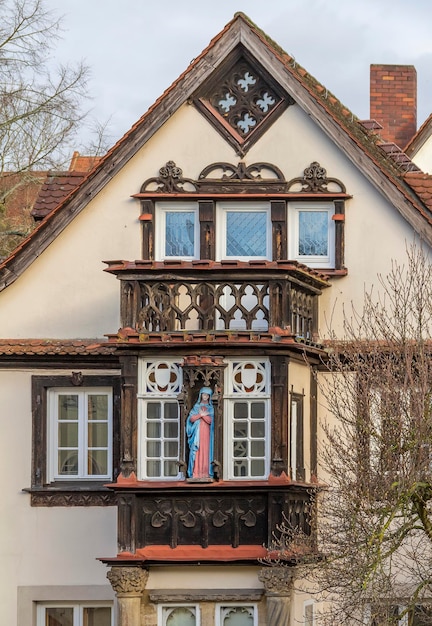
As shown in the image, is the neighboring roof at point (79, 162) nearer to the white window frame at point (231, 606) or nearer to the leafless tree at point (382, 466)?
the leafless tree at point (382, 466)

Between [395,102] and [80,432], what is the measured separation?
10101 millimetres

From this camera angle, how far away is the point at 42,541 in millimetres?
34625

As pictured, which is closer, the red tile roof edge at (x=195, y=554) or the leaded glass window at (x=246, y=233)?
the red tile roof edge at (x=195, y=554)

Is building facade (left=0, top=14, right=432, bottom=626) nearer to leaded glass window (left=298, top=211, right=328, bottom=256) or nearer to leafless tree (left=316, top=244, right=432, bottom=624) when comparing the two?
leaded glass window (left=298, top=211, right=328, bottom=256)

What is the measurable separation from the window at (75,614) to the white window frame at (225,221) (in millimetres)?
5858

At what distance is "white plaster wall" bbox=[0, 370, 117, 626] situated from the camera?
34.6 metres

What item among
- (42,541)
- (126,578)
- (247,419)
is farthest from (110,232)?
(126,578)

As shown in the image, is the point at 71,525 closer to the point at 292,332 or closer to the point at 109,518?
the point at 109,518

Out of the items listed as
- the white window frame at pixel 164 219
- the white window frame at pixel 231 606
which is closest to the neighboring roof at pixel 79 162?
the white window frame at pixel 164 219

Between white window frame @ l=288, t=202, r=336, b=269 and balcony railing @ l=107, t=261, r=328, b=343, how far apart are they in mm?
2086

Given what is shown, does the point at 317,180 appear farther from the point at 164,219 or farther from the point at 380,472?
the point at 380,472

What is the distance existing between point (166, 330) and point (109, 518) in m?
3.55

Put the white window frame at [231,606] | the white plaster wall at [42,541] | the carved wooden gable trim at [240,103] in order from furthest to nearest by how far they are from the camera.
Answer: the carved wooden gable trim at [240,103] < the white plaster wall at [42,541] < the white window frame at [231,606]

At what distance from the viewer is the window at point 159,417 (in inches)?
1296
